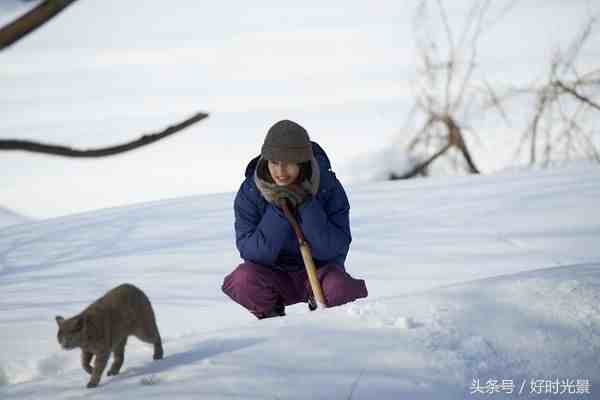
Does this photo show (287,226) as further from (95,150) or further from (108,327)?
(95,150)

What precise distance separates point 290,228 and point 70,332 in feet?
4.37

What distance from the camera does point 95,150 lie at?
31.6 inches

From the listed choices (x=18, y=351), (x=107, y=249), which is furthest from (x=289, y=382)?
(x=107, y=249)

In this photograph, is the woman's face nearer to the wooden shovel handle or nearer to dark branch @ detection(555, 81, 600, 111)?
the wooden shovel handle

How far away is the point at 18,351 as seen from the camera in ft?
11.5

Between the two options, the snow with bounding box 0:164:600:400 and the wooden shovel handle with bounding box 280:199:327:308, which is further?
the wooden shovel handle with bounding box 280:199:327:308

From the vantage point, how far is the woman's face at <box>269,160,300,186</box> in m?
2.87

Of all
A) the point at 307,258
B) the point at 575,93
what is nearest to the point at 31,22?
the point at 307,258

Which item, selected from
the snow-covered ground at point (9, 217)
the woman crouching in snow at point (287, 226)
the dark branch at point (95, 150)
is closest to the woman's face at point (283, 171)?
the woman crouching in snow at point (287, 226)

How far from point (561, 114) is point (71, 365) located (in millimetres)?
4580

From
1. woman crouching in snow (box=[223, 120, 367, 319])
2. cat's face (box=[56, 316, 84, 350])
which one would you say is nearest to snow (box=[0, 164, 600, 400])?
cat's face (box=[56, 316, 84, 350])

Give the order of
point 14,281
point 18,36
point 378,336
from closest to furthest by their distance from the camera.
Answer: point 18,36 < point 378,336 < point 14,281

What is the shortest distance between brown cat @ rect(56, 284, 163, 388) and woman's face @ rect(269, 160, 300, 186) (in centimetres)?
91

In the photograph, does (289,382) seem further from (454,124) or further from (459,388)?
(454,124)
